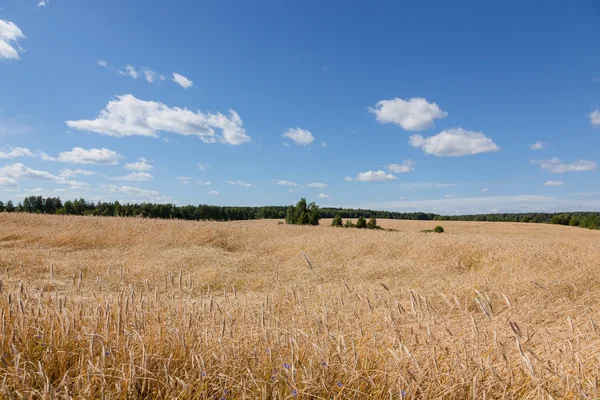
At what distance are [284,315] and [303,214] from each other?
155 feet

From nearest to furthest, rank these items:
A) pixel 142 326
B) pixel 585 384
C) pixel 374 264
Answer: pixel 585 384, pixel 142 326, pixel 374 264

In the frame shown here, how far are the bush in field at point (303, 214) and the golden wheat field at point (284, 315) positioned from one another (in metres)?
30.5

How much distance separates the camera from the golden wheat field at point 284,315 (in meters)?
2.32

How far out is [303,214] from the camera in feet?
170

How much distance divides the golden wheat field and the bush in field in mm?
30489

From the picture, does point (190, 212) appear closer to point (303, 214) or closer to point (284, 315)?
point (303, 214)

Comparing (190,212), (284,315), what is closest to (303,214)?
(190,212)

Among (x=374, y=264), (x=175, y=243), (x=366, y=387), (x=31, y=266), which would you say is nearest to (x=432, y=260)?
(x=374, y=264)

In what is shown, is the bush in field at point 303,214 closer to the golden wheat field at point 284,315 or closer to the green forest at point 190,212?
the green forest at point 190,212

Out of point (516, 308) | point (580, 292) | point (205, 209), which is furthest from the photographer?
point (205, 209)

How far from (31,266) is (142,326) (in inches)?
381

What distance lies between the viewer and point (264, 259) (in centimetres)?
1279

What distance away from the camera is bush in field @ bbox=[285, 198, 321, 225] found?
51.4 metres

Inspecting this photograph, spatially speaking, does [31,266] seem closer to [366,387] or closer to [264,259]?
[264,259]
